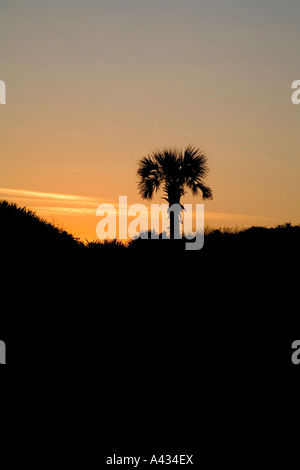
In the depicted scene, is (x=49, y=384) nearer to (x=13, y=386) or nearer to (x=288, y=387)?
(x=13, y=386)

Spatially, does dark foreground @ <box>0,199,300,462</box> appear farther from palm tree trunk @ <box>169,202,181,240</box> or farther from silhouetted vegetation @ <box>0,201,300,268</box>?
palm tree trunk @ <box>169,202,181,240</box>

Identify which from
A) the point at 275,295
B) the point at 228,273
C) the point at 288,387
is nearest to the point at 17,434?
the point at 288,387

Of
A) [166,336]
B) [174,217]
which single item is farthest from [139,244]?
[166,336]

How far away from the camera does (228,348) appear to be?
1070 centimetres

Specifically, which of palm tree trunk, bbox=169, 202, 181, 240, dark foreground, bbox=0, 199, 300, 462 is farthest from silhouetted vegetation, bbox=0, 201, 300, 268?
palm tree trunk, bbox=169, 202, 181, 240

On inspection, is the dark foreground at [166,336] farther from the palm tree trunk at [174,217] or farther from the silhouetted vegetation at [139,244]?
the palm tree trunk at [174,217]

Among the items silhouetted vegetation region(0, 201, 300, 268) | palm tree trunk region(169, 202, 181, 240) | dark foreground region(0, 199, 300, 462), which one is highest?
palm tree trunk region(169, 202, 181, 240)

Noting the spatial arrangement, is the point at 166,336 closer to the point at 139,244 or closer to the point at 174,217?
the point at 139,244

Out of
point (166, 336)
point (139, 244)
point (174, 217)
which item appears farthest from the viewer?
point (174, 217)

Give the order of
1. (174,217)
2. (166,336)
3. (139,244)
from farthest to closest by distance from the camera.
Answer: (174,217) < (139,244) < (166,336)

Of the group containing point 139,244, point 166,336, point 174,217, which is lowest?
point 166,336

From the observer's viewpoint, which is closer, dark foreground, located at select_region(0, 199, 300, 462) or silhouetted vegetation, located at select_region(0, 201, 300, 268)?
dark foreground, located at select_region(0, 199, 300, 462)

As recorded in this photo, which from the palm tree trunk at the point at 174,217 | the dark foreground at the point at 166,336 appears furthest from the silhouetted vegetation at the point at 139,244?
the palm tree trunk at the point at 174,217
